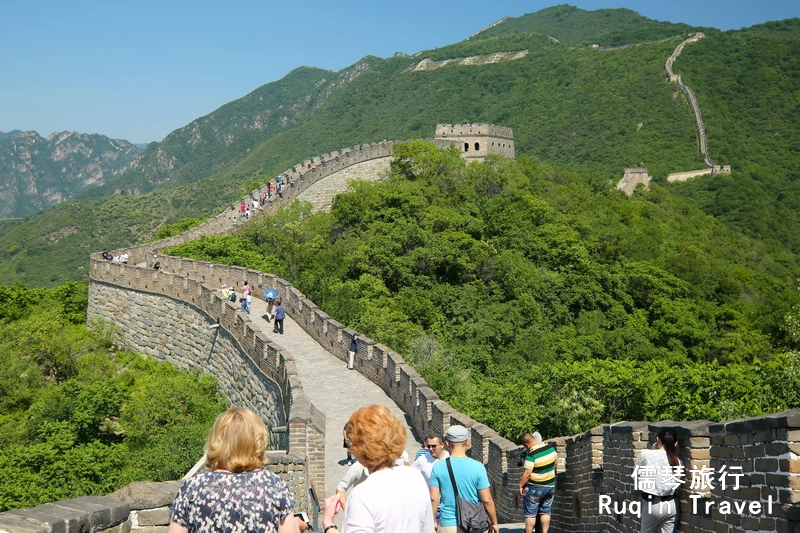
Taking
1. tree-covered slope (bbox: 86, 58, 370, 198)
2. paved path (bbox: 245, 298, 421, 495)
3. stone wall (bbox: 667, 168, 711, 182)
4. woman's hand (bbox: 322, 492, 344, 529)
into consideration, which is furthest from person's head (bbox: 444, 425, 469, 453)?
tree-covered slope (bbox: 86, 58, 370, 198)

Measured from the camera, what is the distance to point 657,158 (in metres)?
84.3

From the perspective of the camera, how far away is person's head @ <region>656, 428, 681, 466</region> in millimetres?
6371

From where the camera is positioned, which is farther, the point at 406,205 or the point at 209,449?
the point at 406,205

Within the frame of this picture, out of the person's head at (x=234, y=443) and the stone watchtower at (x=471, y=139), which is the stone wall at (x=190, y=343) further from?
the stone watchtower at (x=471, y=139)

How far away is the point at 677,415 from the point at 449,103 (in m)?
102

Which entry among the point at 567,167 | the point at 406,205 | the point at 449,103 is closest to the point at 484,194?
the point at 406,205

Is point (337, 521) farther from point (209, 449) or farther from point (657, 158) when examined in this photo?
point (657, 158)

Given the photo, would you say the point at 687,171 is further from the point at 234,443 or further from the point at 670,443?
the point at 234,443

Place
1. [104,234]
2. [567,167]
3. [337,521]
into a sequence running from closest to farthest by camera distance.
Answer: [337,521] < [567,167] < [104,234]

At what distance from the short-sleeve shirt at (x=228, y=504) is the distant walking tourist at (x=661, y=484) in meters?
3.33

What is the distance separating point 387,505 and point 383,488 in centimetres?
8

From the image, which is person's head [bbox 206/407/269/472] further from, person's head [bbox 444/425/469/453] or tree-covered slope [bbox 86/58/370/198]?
tree-covered slope [bbox 86/58/370/198]

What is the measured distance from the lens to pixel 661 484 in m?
6.42

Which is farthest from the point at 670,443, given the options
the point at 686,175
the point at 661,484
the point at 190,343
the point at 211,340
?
the point at 686,175
